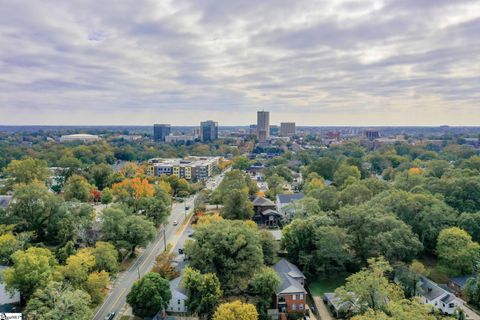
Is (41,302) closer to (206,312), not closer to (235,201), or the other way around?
(206,312)

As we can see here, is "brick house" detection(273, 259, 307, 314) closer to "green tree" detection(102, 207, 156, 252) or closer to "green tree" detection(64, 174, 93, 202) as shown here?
"green tree" detection(102, 207, 156, 252)

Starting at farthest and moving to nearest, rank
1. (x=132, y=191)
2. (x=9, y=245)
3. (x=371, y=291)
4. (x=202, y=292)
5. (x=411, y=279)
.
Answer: (x=132, y=191) → (x=9, y=245) → (x=411, y=279) → (x=202, y=292) → (x=371, y=291)

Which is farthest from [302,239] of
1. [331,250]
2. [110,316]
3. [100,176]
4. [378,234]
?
[100,176]

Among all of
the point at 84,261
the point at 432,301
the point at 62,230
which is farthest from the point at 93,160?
the point at 432,301

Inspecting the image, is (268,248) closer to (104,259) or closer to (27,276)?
(104,259)

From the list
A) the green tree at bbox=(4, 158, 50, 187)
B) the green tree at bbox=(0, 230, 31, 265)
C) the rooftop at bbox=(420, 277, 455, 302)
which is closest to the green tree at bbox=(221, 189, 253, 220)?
the rooftop at bbox=(420, 277, 455, 302)

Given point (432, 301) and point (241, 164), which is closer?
point (432, 301)
